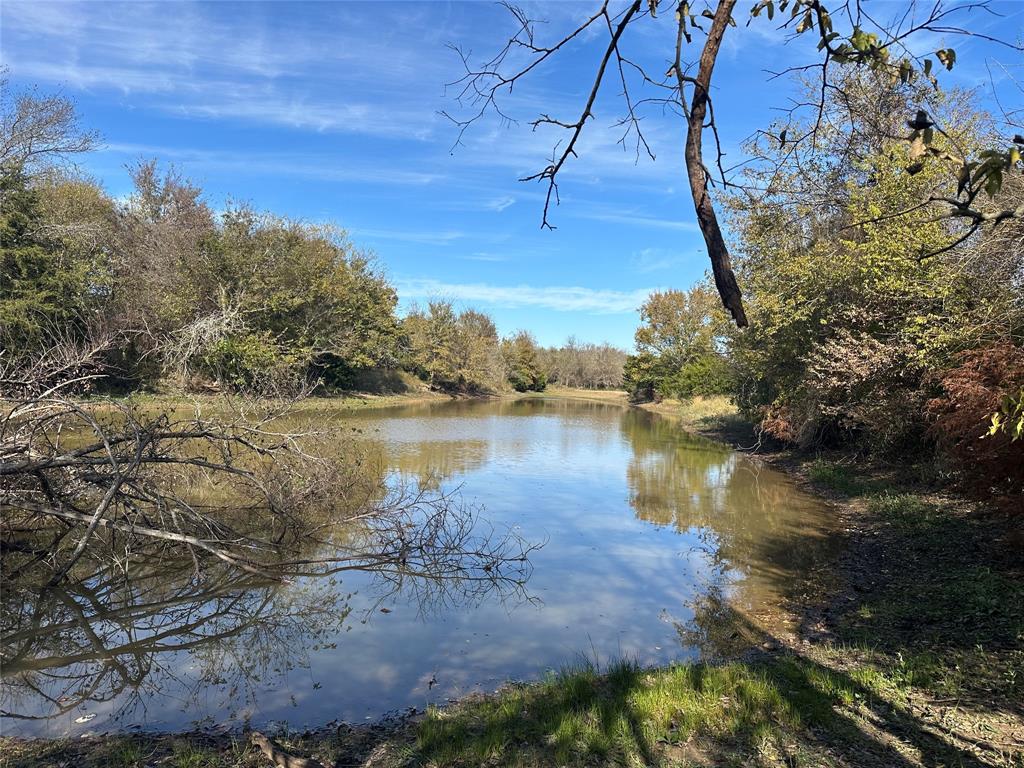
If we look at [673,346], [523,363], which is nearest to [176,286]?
[673,346]

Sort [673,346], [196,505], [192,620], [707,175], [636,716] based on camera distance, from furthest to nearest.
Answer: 1. [673,346]
2. [196,505]
3. [192,620]
4. [636,716]
5. [707,175]

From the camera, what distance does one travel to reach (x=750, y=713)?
4121mm

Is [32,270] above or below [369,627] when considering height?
above

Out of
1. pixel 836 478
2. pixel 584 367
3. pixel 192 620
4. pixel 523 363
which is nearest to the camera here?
pixel 192 620

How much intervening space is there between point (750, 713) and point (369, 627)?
406 cm

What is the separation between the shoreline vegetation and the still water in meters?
0.48

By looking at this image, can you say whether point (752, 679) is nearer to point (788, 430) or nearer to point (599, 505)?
point (599, 505)

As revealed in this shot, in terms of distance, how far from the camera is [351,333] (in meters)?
37.6

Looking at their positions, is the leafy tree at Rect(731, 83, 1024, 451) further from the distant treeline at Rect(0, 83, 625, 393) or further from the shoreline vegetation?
the distant treeline at Rect(0, 83, 625, 393)

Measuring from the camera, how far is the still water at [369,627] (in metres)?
5.07

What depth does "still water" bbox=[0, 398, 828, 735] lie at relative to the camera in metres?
5.07

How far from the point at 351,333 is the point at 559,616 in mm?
32592

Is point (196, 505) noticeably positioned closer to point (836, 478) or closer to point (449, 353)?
point (836, 478)

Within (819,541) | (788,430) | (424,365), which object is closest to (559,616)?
(819,541)
